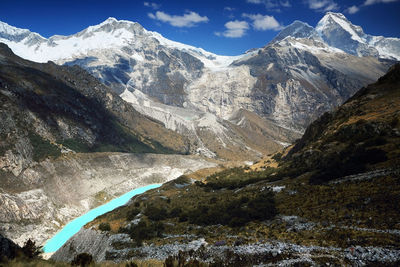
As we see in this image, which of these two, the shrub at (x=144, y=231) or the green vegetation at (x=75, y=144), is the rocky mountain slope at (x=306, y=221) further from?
the green vegetation at (x=75, y=144)

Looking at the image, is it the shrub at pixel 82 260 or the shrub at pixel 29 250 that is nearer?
the shrub at pixel 82 260

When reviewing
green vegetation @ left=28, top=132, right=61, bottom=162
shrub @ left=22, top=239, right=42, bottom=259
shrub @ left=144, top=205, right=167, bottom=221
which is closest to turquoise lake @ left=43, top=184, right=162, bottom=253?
green vegetation @ left=28, top=132, right=61, bottom=162

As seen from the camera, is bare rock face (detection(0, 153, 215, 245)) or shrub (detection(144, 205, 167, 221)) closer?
shrub (detection(144, 205, 167, 221))

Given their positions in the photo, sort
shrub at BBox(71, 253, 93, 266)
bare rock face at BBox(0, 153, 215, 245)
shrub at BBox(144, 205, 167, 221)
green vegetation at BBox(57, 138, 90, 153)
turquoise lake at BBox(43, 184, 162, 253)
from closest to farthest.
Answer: shrub at BBox(71, 253, 93, 266), shrub at BBox(144, 205, 167, 221), turquoise lake at BBox(43, 184, 162, 253), bare rock face at BBox(0, 153, 215, 245), green vegetation at BBox(57, 138, 90, 153)

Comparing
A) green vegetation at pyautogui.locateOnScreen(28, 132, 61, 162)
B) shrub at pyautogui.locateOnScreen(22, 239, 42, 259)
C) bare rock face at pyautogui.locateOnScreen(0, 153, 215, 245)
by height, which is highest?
green vegetation at pyautogui.locateOnScreen(28, 132, 61, 162)

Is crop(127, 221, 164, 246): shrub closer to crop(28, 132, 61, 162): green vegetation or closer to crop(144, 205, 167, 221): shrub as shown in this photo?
crop(144, 205, 167, 221): shrub

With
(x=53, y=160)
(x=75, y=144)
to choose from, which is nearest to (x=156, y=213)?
(x=53, y=160)

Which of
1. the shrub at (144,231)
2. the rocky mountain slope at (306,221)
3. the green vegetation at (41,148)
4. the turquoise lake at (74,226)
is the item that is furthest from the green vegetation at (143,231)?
the green vegetation at (41,148)

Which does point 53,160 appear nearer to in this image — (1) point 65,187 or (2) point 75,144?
(1) point 65,187
